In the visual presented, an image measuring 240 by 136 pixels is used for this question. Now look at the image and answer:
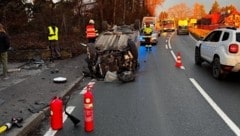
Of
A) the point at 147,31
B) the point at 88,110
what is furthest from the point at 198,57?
the point at 147,31

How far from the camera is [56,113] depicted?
7625 mm

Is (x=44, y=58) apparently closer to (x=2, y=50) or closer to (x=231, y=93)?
(x=2, y=50)

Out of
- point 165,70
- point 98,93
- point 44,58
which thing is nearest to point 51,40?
point 44,58

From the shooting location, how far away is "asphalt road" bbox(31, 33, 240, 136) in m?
7.79

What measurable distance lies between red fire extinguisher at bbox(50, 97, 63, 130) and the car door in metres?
8.50

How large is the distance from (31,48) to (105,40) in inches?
261

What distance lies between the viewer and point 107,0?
1928 inches

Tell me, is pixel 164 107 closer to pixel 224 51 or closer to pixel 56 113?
pixel 56 113

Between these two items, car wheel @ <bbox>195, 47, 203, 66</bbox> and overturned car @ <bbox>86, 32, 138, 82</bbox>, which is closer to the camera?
overturned car @ <bbox>86, 32, 138, 82</bbox>

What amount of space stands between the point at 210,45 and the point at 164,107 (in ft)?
21.6

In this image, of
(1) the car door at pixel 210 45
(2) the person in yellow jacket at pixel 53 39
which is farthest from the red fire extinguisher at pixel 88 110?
(2) the person in yellow jacket at pixel 53 39

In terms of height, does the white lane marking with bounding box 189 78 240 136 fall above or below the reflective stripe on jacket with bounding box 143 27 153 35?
below

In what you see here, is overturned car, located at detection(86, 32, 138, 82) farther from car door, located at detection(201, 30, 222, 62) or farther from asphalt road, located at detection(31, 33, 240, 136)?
car door, located at detection(201, 30, 222, 62)

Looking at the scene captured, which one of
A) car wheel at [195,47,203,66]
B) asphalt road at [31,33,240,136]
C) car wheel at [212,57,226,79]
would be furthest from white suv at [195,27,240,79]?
car wheel at [195,47,203,66]
